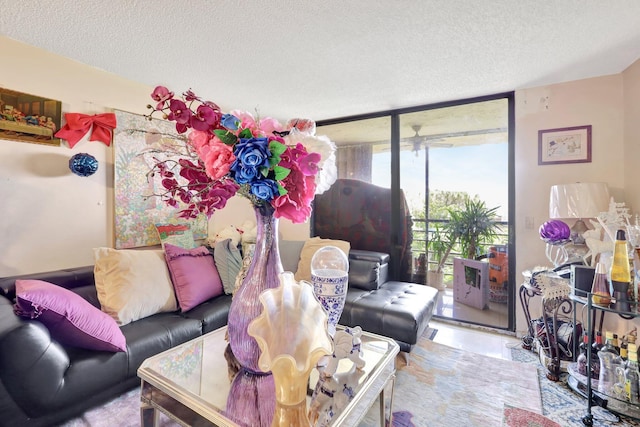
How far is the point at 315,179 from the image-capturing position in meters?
0.94

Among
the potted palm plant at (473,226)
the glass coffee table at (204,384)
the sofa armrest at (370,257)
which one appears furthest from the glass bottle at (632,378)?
the sofa armrest at (370,257)

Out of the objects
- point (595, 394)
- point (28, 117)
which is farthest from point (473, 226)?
point (28, 117)

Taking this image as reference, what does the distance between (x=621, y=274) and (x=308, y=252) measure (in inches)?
88.1

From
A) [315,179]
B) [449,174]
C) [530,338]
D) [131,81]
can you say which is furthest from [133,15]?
[530,338]

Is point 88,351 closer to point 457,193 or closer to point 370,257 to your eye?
point 370,257

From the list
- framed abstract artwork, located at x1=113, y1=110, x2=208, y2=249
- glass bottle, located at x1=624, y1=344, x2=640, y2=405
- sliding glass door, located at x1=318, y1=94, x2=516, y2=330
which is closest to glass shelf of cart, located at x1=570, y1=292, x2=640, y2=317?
glass bottle, located at x1=624, y1=344, x2=640, y2=405

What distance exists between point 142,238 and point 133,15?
1789 mm

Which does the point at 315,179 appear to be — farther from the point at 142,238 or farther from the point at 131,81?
the point at 131,81

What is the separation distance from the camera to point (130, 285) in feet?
6.38

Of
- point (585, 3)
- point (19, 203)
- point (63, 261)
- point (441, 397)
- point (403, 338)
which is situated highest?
point (585, 3)

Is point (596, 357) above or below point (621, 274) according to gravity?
below

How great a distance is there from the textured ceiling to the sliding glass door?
0.43 m

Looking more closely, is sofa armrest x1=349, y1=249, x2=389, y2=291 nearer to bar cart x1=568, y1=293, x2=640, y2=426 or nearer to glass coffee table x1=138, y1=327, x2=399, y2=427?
glass coffee table x1=138, y1=327, x2=399, y2=427

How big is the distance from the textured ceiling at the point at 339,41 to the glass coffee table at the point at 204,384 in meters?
1.85
